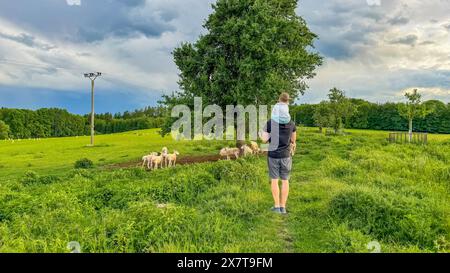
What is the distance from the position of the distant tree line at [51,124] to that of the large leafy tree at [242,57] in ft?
223

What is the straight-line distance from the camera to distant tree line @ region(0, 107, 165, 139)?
9700cm

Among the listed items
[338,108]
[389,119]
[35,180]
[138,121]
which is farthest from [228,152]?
[138,121]

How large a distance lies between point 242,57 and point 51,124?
315ft

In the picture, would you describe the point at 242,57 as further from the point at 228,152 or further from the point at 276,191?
the point at 276,191

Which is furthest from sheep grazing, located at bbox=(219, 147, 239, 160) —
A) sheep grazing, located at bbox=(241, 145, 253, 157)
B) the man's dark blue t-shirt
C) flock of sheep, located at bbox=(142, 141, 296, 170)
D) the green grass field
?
the man's dark blue t-shirt

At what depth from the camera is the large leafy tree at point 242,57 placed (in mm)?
22453

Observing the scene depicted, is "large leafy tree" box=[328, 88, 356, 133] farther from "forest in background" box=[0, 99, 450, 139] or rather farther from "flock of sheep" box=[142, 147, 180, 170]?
"flock of sheep" box=[142, 147, 180, 170]

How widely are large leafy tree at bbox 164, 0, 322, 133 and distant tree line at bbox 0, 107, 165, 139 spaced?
67818mm

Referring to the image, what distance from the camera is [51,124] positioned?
337 ft

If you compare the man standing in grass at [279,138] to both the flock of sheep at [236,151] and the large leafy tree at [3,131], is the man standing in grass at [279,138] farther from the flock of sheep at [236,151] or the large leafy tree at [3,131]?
the large leafy tree at [3,131]

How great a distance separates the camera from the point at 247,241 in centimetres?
708
